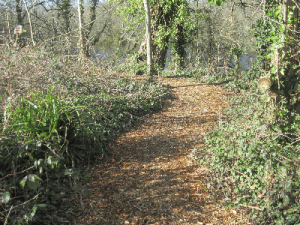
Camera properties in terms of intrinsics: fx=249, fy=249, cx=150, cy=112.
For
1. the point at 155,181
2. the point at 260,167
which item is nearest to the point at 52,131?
the point at 155,181

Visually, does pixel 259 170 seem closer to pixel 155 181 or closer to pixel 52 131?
pixel 155 181

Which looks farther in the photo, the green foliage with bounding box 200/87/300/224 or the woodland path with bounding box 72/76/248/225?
the woodland path with bounding box 72/76/248/225

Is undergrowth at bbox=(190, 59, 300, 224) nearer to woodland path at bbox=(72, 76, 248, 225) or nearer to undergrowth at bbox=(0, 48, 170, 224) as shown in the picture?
woodland path at bbox=(72, 76, 248, 225)

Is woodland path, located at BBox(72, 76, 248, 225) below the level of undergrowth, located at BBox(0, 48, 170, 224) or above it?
below

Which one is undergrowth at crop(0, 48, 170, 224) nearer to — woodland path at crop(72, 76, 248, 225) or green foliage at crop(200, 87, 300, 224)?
woodland path at crop(72, 76, 248, 225)

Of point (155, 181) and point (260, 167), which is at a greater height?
point (260, 167)

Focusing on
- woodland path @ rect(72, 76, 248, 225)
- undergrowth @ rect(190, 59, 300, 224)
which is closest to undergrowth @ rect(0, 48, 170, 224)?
woodland path @ rect(72, 76, 248, 225)

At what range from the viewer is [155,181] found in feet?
11.5

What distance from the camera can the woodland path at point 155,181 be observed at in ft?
9.52

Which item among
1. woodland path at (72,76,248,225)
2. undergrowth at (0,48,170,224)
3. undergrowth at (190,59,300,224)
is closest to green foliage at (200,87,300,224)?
undergrowth at (190,59,300,224)

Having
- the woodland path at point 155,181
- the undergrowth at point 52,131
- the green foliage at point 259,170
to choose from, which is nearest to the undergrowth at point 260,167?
the green foliage at point 259,170

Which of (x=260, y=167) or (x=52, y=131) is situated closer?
(x=260, y=167)

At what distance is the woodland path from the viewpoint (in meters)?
2.90

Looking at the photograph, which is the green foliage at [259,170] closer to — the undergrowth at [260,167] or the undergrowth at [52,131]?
the undergrowth at [260,167]
